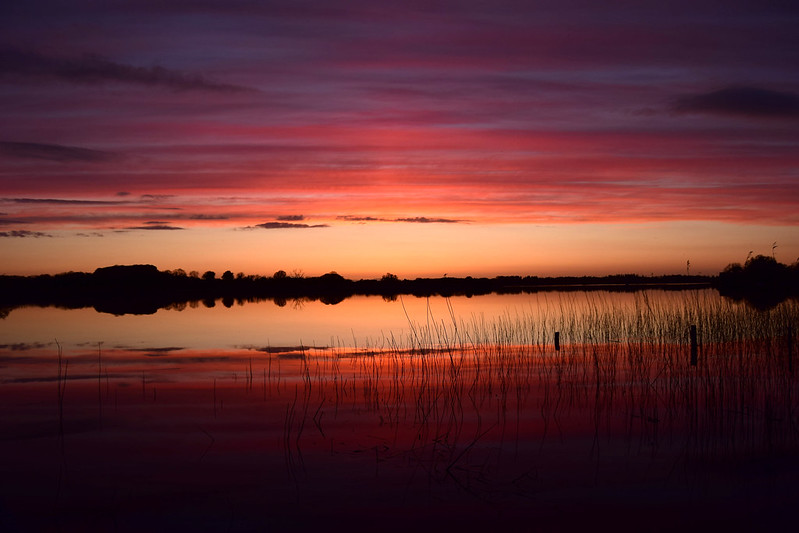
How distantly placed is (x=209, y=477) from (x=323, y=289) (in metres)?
84.0

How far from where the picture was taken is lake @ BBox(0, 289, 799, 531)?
271 inches

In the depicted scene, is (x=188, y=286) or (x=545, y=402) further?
(x=188, y=286)

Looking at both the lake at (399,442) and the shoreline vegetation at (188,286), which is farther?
the shoreline vegetation at (188,286)

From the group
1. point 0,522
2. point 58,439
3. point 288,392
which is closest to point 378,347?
point 288,392

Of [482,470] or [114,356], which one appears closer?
[482,470]

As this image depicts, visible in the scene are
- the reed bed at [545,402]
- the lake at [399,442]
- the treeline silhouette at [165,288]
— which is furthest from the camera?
the treeline silhouette at [165,288]

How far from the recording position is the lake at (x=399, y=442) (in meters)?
6.88

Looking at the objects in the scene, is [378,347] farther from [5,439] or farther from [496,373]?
[5,439]

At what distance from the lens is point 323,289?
91.7 metres

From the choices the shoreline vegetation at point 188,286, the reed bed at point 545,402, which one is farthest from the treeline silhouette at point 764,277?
the reed bed at point 545,402

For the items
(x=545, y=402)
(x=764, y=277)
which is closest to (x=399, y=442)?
(x=545, y=402)

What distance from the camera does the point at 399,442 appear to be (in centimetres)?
956

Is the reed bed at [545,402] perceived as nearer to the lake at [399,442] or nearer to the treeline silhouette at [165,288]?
the lake at [399,442]

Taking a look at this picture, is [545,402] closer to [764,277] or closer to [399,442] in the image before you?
[399,442]
